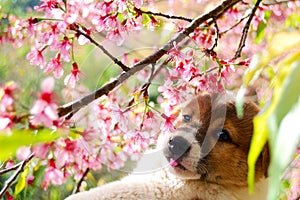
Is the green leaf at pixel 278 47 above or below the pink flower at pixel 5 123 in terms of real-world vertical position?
below

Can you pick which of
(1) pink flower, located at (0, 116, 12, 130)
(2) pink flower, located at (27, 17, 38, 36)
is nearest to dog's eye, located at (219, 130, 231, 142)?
(2) pink flower, located at (27, 17, 38, 36)

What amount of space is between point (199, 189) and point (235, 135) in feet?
0.58

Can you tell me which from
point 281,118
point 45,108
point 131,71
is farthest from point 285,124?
point 131,71

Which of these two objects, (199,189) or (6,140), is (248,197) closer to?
(199,189)

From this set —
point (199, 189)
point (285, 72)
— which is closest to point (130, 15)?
point (199, 189)

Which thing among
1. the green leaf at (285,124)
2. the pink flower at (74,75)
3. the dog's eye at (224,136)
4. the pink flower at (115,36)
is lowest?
the green leaf at (285,124)

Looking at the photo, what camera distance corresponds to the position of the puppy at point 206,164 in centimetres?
130

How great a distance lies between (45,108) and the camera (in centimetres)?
77

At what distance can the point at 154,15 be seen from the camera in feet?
4.61

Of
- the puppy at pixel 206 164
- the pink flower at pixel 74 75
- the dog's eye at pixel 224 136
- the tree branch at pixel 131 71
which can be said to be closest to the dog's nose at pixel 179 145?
the puppy at pixel 206 164

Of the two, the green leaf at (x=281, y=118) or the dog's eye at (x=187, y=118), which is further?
the dog's eye at (x=187, y=118)

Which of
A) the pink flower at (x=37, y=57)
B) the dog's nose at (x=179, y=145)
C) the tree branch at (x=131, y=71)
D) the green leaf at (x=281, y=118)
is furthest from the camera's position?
the pink flower at (x=37, y=57)

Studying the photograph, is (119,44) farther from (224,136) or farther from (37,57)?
(224,136)

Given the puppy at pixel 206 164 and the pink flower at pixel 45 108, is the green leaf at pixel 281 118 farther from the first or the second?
the puppy at pixel 206 164
